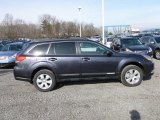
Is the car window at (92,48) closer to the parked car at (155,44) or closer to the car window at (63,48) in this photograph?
the car window at (63,48)

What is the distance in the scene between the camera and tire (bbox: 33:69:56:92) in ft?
26.5

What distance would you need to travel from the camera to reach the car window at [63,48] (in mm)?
8130

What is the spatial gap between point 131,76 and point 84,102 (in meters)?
2.59

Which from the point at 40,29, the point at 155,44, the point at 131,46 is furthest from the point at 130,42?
the point at 40,29

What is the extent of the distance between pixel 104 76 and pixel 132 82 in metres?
1.04

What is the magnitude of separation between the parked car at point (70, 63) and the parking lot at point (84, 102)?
0.41 metres

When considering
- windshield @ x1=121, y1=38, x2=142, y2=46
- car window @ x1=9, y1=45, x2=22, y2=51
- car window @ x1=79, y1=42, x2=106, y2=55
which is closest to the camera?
car window @ x1=79, y1=42, x2=106, y2=55

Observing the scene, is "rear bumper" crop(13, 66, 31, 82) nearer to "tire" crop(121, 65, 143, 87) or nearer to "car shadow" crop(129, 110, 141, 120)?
"tire" crop(121, 65, 143, 87)

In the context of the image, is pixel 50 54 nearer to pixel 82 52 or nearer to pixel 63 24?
pixel 82 52

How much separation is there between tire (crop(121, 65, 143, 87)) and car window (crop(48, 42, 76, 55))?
1.96m

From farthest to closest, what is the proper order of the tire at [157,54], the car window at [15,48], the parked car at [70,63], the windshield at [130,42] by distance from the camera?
the tire at [157,54], the car window at [15,48], the windshield at [130,42], the parked car at [70,63]

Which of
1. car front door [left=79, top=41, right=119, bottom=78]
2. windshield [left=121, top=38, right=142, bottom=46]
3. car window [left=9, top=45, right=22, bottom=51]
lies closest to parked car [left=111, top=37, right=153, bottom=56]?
windshield [left=121, top=38, right=142, bottom=46]

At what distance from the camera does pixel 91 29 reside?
85188 mm

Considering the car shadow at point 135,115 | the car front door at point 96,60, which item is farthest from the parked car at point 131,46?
the car shadow at point 135,115
